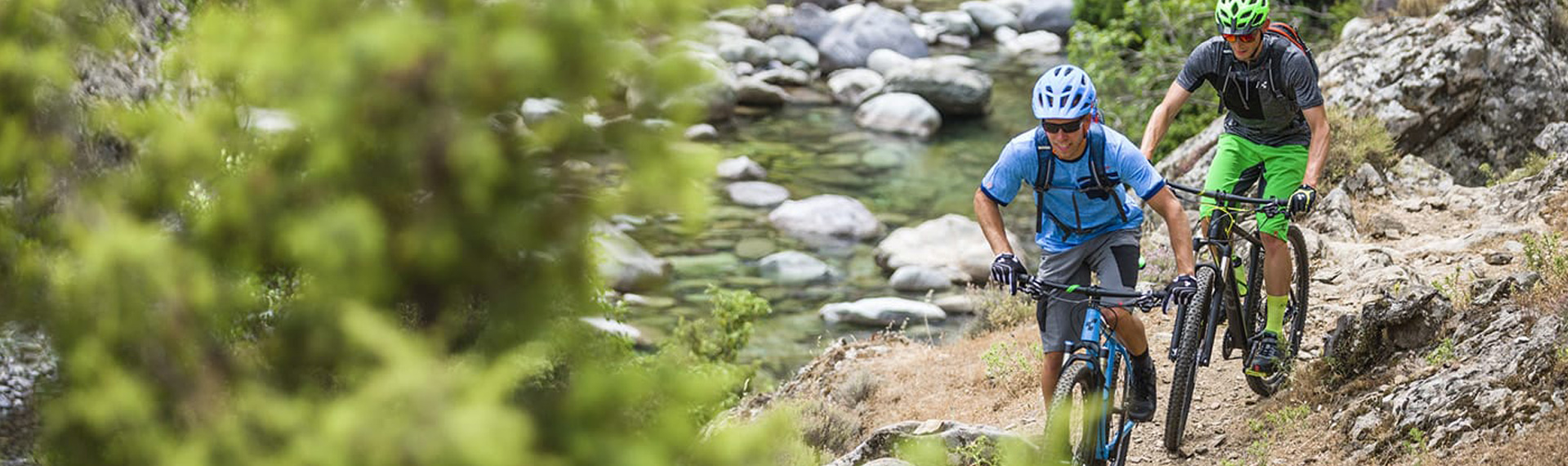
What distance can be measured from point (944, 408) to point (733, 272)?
25.0ft

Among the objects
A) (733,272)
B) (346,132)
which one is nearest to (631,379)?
(346,132)

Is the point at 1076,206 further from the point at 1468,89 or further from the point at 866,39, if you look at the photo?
the point at 866,39

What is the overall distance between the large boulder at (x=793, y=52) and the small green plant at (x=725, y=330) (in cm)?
1668

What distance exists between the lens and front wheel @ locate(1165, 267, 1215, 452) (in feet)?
20.5

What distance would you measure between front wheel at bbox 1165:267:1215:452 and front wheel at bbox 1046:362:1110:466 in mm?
569

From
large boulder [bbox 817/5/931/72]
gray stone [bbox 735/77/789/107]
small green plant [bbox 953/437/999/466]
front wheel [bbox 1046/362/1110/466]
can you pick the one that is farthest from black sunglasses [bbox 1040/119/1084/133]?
large boulder [bbox 817/5/931/72]

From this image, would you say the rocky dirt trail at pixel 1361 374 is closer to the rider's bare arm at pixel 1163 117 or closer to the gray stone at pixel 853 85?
the rider's bare arm at pixel 1163 117

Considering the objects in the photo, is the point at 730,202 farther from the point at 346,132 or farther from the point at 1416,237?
the point at 346,132

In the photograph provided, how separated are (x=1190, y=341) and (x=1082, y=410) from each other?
0.79m

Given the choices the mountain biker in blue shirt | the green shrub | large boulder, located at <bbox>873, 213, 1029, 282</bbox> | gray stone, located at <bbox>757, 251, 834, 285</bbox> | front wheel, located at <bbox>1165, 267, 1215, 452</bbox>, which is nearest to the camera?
the mountain biker in blue shirt

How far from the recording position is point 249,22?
1.83 m

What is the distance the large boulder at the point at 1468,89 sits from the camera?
11.9 m

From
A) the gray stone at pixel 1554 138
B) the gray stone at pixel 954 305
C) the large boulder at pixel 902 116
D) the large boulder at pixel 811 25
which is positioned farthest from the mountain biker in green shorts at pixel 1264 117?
the large boulder at pixel 811 25

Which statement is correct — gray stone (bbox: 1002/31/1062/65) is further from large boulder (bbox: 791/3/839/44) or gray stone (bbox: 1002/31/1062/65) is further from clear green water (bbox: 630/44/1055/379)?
large boulder (bbox: 791/3/839/44)
